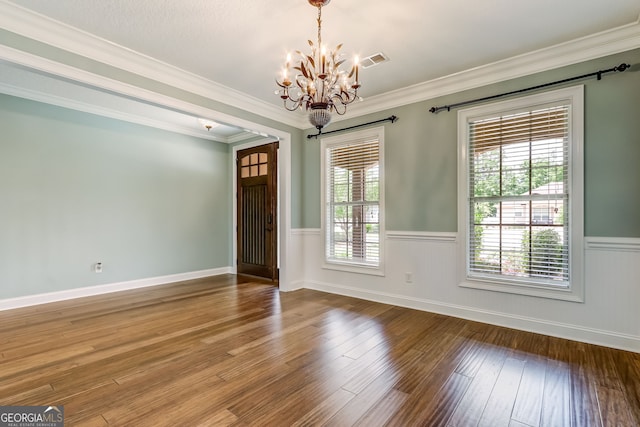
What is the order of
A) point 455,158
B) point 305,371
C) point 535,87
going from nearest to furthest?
1. point 305,371
2. point 535,87
3. point 455,158

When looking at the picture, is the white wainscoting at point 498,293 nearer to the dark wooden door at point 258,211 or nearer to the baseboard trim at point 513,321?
the baseboard trim at point 513,321

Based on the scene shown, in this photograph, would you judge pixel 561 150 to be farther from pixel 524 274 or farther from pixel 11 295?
pixel 11 295

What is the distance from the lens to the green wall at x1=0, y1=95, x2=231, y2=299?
394cm

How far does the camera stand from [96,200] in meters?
4.61

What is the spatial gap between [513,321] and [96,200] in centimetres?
569

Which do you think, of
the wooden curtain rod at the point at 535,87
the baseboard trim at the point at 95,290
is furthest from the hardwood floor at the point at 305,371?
the wooden curtain rod at the point at 535,87

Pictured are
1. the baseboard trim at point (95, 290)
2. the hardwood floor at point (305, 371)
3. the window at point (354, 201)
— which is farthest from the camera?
the window at point (354, 201)

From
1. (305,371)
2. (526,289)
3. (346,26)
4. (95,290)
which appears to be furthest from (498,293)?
(95,290)

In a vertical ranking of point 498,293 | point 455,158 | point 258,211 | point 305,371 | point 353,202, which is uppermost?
point 455,158

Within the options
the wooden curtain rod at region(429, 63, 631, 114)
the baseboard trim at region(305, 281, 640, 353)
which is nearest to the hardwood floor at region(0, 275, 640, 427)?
the baseboard trim at region(305, 281, 640, 353)

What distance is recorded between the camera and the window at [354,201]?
4.29 meters

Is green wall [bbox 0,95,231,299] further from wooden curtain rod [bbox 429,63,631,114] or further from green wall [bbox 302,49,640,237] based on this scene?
wooden curtain rod [bbox 429,63,631,114]

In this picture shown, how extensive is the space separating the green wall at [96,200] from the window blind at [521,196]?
186 inches

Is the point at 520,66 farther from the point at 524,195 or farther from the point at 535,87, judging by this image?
the point at 524,195
